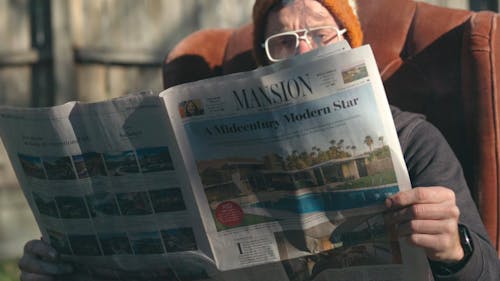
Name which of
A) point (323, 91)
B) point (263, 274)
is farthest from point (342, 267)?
point (323, 91)

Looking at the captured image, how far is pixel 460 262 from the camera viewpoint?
76.6 inches

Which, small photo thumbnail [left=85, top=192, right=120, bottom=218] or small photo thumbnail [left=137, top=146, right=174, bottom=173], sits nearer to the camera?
small photo thumbnail [left=137, top=146, right=174, bottom=173]

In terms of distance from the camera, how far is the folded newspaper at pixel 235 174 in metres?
1.84

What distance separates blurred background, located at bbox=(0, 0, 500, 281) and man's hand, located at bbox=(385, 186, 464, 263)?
14.1 ft

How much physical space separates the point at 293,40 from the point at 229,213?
61 centimetres

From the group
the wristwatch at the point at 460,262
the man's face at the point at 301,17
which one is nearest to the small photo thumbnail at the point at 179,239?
the wristwatch at the point at 460,262

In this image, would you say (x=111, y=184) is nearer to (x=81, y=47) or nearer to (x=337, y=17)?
(x=337, y=17)

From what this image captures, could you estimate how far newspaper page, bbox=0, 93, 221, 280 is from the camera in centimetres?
199

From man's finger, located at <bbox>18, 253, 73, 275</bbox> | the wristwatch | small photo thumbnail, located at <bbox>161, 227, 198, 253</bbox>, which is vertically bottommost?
the wristwatch

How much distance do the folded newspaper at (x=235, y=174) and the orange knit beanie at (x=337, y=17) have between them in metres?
0.67

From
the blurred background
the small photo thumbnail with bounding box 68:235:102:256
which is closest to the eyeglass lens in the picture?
the small photo thumbnail with bounding box 68:235:102:256

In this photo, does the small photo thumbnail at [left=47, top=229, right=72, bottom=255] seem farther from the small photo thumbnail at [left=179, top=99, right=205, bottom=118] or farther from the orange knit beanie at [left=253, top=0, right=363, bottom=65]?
the orange knit beanie at [left=253, top=0, right=363, bottom=65]

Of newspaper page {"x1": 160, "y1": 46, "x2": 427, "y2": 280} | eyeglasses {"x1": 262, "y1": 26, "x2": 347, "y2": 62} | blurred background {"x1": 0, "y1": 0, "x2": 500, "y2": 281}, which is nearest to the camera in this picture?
newspaper page {"x1": 160, "y1": 46, "x2": 427, "y2": 280}

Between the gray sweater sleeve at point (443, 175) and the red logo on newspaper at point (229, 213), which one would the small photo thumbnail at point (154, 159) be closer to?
the red logo on newspaper at point (229, 213)
